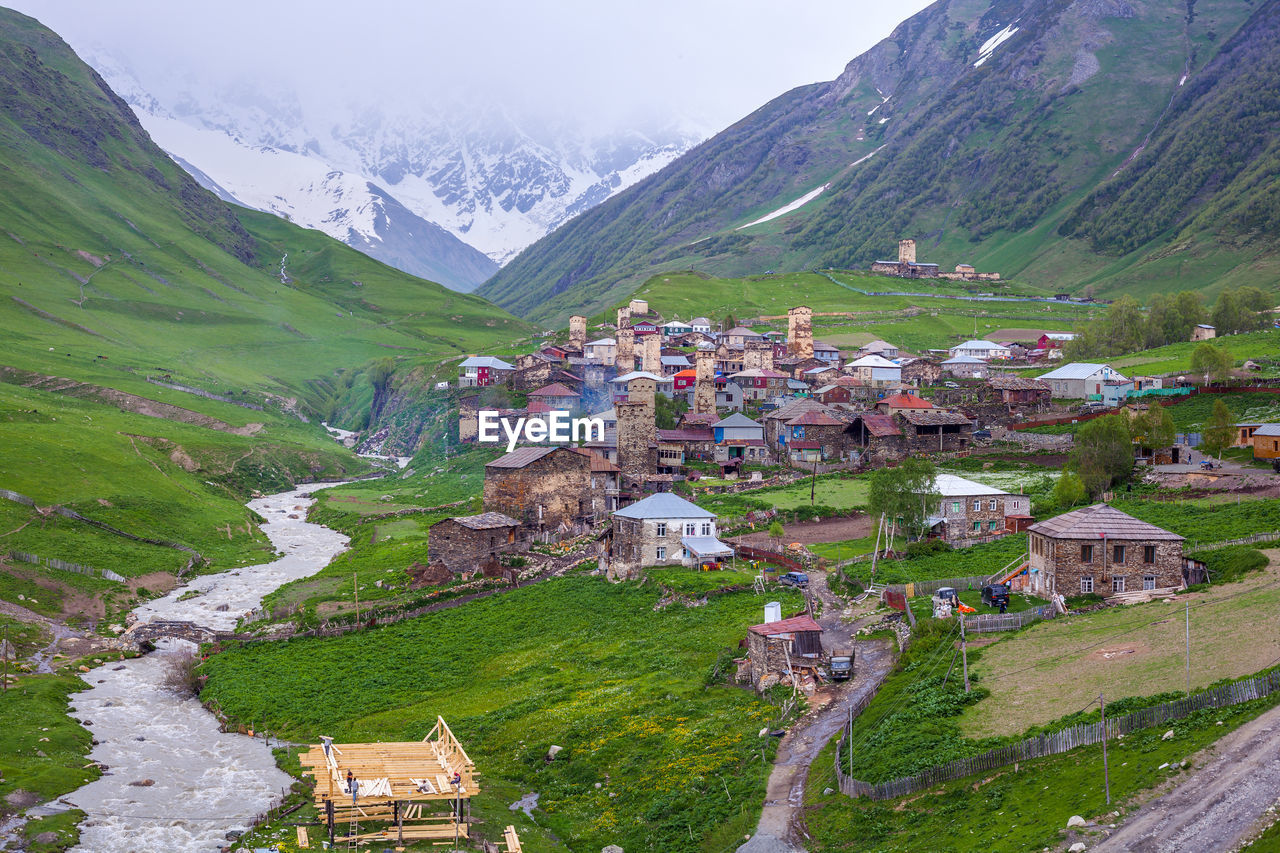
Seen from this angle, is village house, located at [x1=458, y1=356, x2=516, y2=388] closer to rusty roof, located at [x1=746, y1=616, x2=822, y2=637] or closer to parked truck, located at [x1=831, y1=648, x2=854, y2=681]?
rusty roof, located at [x1=746, y1=616, x2=822, y2=637]

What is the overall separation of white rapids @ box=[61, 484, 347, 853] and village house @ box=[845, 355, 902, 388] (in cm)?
7300

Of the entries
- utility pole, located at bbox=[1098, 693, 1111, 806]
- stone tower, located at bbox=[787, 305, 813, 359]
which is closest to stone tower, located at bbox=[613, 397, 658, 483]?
stone tower, located at bbox=[787, 305, 813, 359]

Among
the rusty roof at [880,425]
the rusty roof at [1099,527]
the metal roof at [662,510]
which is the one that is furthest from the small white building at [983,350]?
the rusty roof at [1099,527]

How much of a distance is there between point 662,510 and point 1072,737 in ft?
110

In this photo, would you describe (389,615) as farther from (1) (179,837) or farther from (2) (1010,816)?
(2) (1010,816)

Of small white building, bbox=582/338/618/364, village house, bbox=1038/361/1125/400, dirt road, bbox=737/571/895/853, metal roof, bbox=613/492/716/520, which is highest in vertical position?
small white building, bbox=582/338/618/364

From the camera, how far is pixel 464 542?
64938 millimetres

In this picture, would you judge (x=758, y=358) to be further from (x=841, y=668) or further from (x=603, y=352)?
(x=841, y=668)

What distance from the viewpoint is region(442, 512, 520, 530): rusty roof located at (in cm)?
6494

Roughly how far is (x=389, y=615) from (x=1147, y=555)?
120 feet

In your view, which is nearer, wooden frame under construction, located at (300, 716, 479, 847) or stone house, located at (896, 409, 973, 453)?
wooden frame under construction, located at (300, 716, 479, 847)

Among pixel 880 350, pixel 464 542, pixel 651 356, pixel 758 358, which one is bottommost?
pixel 464 542

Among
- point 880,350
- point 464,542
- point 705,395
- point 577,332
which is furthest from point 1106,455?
point 577,332

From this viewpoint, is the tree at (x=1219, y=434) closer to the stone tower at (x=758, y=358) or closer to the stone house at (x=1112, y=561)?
the stone house at (x=1112, y=561)
